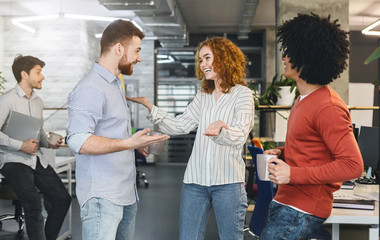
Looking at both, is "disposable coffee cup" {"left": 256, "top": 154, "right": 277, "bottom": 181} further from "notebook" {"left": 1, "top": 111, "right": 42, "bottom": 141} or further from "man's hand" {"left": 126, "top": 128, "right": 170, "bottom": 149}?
"notebook" {"left": 1, "top": 111, "right": 42, "bottom": 141}

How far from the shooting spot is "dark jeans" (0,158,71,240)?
114 inches

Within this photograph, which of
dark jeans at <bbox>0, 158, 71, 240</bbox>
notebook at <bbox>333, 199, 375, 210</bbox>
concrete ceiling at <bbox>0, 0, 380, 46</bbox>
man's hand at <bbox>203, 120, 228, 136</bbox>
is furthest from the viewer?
concrete ceiling at <bbox>0, 0, 380, 46</bbox>

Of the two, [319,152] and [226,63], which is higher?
[226,63]

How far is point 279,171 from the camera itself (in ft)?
4.43

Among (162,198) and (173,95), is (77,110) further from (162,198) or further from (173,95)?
(173,95)

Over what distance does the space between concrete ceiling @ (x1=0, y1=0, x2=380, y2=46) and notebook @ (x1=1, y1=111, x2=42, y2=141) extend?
3.59 meters

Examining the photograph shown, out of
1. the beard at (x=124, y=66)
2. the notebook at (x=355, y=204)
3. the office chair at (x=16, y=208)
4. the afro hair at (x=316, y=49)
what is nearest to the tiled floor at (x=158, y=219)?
the office chair at (x=16, y=208)

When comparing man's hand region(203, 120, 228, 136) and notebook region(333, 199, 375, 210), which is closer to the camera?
man's hand region(203, 120, 228, 136)

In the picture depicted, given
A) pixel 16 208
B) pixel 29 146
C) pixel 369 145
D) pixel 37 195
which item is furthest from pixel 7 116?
pixel 369 145

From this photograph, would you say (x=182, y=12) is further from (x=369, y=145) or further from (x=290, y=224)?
(x=290, y=224)

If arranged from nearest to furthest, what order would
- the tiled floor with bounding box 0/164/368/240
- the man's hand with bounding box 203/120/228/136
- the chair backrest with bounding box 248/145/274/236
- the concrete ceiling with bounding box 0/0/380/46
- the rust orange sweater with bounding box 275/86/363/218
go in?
the rust orange sweater with bounding box 275/86/363/218
the man's hand with bounding box 203/120/228/136
the chair backrest with bounding box 248/145/274/236
the tiled floor with bounding box 0/164/368/240
the concrete ceiling with bounding box 0/0/380/46

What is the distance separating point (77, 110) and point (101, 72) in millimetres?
213

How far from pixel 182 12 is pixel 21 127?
5.81 m

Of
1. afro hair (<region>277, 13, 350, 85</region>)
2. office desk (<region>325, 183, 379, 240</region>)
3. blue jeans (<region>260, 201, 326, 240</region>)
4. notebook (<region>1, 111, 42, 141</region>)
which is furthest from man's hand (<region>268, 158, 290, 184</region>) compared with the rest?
Answer: notebook (<region>1, 111, 42, 141</region>)
